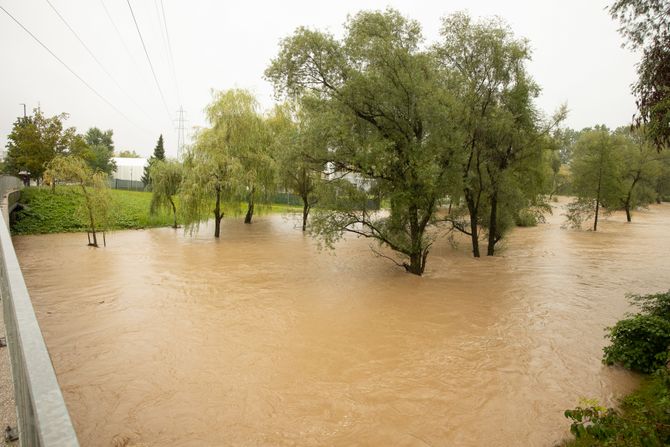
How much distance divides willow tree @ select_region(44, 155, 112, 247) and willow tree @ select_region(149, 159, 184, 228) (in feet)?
19.9

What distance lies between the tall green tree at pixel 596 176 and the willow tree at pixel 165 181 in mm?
32069

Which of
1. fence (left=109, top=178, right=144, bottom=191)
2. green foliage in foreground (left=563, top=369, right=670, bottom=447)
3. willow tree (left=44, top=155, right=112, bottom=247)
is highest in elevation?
fence (left=109, top=178, right=144, bottom=191)

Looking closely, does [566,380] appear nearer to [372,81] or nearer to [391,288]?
[391,288]

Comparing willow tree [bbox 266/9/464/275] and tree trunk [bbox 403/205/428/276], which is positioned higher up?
willow tree [bbox 266/9/464/275]

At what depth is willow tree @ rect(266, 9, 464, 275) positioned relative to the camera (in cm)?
1316

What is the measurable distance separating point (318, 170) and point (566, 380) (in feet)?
32.4

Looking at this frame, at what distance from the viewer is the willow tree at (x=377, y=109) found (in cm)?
1316

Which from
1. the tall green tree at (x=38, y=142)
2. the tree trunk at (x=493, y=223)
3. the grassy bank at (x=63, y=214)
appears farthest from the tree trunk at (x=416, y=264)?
the tall green tree at (x=38, y=142)

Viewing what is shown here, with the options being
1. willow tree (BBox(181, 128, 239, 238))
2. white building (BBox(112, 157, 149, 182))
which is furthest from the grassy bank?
white building (BBox(112, 157, 149, 182))

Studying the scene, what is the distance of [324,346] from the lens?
898 cm

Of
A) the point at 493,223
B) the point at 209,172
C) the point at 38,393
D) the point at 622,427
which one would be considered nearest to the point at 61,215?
the point at 209,172

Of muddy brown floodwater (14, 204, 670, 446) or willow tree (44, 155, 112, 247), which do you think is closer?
muddy brown floodwater (14, 204, 670, 446)

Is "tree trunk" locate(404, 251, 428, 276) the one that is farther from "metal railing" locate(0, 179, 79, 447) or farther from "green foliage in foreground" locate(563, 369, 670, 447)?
"metal railing" locate(0, 179, 79, 447)

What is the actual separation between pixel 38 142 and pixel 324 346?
111 feet
